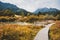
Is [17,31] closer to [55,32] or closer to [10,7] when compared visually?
[10,7]

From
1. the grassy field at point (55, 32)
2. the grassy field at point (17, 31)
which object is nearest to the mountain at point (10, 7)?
the grassy field at point (17, 31)

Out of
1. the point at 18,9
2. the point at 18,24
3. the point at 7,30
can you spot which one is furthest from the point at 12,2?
the point at 7,30

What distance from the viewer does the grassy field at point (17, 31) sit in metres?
5.27

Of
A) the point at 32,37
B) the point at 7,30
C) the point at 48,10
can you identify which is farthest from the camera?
the point at 48,10

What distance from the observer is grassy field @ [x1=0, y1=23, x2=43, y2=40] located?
527 cm

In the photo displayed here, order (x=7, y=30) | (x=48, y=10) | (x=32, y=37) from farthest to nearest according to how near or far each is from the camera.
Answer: (x=48, y=10) → (x=32, y=37) → (x=7, y=30)

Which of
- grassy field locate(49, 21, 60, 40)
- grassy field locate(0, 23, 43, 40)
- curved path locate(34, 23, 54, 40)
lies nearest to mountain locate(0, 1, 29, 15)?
grassy field locate(0, 23, 43, 40)

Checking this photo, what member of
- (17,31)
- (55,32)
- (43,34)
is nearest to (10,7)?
(17,31)

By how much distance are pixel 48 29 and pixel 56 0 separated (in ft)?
2.76

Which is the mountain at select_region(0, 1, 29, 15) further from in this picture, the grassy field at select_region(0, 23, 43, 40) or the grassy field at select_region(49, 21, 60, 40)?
the grassy field at select_region(49, 21, 60, 40)

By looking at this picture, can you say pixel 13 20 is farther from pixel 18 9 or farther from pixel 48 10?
pixel 48 10

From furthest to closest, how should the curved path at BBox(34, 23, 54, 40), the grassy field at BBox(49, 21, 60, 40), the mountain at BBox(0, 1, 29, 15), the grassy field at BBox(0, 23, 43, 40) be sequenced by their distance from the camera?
1. the mountain at BBox(0, 1, 29, 15)
2. the curved path at BBox(34, 23, 54, 40)
3. the grassy field at BBox(49, 21, 60, 40)
4. the grassy field at BBox(0, 23, 43, 40)

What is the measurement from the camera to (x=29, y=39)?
550 cm

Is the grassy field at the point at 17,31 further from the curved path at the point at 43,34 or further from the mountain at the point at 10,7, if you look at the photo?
the mountain at the point at 10,7
